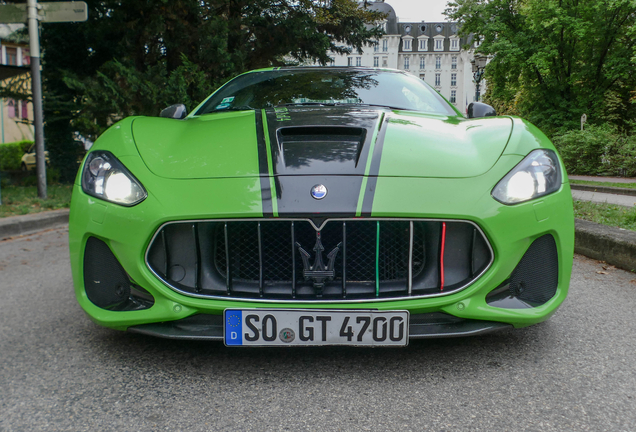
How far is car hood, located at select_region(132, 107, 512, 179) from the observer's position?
6.62 ft

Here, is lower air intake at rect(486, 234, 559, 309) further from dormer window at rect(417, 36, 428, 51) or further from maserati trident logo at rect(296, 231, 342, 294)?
dormer window at rect(417, 36, 428, 51)

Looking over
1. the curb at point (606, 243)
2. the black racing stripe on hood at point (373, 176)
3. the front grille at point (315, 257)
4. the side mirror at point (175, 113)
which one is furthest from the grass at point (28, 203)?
the black racing stripe on hood at point (373, 176)

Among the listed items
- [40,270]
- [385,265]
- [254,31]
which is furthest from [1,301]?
[254,31]

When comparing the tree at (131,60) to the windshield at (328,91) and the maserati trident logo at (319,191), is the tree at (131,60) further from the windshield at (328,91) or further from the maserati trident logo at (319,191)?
the maserati trident logo at (319,191)

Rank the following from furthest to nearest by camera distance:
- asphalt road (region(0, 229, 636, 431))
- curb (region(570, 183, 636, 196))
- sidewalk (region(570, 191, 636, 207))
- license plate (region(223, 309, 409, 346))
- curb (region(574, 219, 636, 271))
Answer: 1. curb (region(570, 183, 636, 196))
2. sidewalk (region(570, 191, 636, 207))
3. curb (region(574, 219, 636, 271))
4. license plate (region(223, 309, 409, 346))
5. asphalt road (region(0, 229, 636, 431))

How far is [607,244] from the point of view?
4.05m

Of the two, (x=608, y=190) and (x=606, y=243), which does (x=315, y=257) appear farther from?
(x=608, y=190)

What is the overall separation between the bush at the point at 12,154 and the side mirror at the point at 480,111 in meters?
22.3

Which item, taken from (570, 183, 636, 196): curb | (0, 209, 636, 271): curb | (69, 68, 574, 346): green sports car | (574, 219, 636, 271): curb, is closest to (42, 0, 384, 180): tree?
(0, 209, 636, 271): curb

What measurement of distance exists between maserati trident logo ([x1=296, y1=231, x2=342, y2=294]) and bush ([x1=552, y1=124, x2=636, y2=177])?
1865 cm

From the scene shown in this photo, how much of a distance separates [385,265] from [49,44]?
11.0 metres

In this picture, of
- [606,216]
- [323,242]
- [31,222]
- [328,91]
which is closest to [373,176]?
[323,242]

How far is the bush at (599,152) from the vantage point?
18.2m

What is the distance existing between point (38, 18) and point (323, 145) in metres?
7.31
